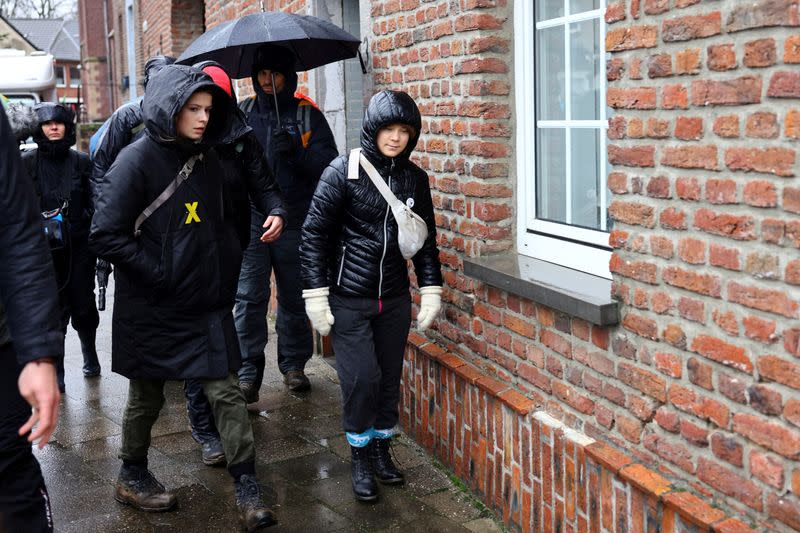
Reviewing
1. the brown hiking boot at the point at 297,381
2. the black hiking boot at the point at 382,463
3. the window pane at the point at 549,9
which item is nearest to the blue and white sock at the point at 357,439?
the black hiking boot at the point at 382,463

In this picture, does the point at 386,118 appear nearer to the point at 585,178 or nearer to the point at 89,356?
the point at 585,178

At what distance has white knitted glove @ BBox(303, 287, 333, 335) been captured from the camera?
173 inches

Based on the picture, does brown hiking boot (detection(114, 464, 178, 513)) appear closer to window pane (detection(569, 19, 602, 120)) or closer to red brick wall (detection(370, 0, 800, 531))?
red brick wall (detection(370, 0, 800, 531))

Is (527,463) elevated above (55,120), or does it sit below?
below

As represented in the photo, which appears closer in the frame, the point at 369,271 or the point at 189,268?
the point at 189,268

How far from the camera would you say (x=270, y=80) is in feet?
18.9

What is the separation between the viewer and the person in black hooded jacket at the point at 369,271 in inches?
172

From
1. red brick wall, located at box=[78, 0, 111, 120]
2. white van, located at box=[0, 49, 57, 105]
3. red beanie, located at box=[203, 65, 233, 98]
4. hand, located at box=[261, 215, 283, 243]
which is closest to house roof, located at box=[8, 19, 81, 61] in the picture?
red brick wall, located at box=[78, 0, 111, 120]

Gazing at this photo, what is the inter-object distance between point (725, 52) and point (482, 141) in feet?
5.79

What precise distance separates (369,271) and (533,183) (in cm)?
85

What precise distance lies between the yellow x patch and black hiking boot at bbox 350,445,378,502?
1.32 metres

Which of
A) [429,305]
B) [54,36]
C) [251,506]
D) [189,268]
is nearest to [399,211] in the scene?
[429,305]

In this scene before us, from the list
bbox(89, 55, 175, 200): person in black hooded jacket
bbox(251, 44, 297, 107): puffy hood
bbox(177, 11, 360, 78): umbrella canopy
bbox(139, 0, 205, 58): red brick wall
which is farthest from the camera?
bbox(139, 0, 205, 58): red brick wall

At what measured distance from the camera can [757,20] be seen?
8.92 feet
